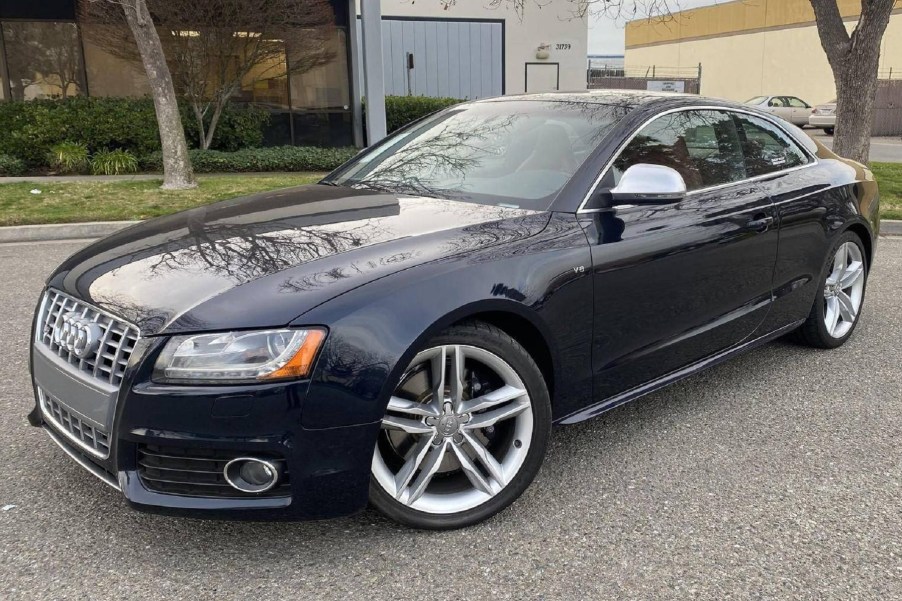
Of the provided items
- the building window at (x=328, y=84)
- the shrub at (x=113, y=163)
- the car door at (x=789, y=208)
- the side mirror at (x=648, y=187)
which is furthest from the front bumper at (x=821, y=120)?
the side mirror at (x=648, y=187)

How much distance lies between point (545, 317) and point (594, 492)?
75cm

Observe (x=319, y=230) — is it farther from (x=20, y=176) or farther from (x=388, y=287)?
(x=20, y=176)

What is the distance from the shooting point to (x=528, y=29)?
21047 mm

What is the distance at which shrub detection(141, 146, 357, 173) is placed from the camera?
45.3ft

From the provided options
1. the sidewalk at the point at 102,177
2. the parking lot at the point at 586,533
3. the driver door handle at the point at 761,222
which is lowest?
the parking lot at the point at 586,533

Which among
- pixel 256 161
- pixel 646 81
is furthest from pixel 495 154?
pixel 646 81

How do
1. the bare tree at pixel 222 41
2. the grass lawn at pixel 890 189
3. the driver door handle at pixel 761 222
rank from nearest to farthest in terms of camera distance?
the driver door handle at pixel 761 222
the grass lawn at pixel 890 189
the bare tree at pixel 222 41

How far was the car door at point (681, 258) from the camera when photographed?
123 inches

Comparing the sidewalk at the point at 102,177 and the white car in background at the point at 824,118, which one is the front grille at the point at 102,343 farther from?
the white car in background at the point at 824,118

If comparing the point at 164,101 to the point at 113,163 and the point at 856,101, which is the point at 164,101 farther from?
the point at 856,101

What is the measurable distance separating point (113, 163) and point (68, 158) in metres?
0.72

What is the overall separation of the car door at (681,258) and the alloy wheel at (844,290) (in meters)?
0.93

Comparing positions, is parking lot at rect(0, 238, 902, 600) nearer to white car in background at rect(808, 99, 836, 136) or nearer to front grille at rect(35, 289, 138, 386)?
front grille at rect(35, 289, 138, 386)

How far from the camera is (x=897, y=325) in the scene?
5195 mm
